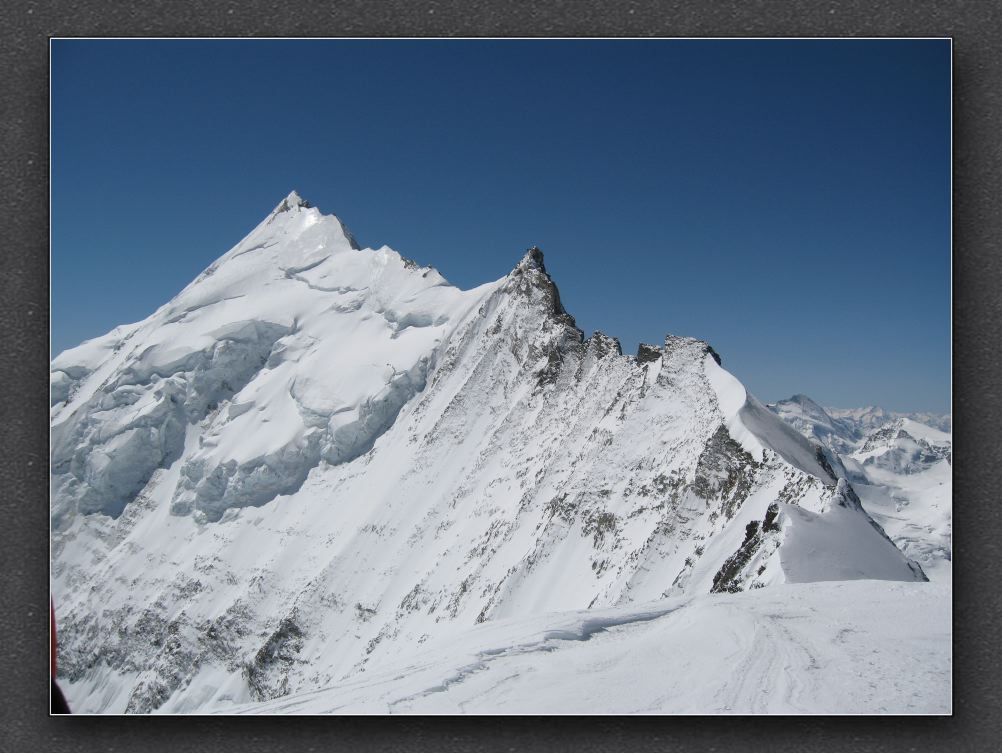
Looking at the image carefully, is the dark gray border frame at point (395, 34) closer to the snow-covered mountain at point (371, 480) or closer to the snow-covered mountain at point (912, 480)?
the snow-covered mountain at point (912, 480)

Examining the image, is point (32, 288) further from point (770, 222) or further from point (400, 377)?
point (400, 377)

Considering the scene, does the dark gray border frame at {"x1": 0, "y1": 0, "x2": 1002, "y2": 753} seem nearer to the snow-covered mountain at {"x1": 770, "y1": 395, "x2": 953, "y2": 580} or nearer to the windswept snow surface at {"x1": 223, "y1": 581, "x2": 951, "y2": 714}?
the snow-covered mountain at {"x1": 770, "y1": 395, "x2": 953, "y2": 580}

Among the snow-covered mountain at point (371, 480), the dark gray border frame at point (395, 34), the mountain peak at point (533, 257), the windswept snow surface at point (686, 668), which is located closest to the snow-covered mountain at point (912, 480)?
the dark gray border frame at point (395, 34)

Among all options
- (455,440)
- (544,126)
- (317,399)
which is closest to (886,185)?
(544,126)

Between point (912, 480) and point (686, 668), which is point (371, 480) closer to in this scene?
point (686, 668)

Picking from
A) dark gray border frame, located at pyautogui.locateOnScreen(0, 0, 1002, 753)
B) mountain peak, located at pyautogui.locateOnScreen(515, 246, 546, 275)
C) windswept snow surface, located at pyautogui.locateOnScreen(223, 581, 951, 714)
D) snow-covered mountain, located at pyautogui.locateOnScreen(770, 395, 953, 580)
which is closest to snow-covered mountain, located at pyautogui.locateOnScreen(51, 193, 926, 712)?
mountain peak, located at pyautogui.locateOnScreen(515, 246, 546, 275)
